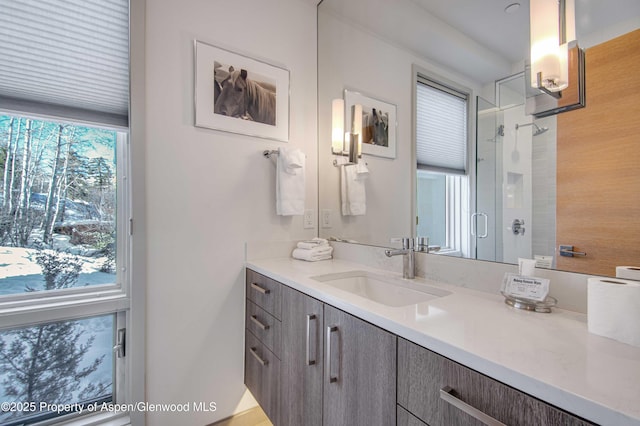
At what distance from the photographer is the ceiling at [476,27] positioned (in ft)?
2.67

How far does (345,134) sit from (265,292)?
3.58 feet

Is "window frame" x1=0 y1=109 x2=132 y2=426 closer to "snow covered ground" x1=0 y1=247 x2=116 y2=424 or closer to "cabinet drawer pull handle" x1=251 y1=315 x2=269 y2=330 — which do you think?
"snow covered ground" x1=0 y1=247 x2=116 y2=424

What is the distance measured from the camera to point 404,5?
1501 mm

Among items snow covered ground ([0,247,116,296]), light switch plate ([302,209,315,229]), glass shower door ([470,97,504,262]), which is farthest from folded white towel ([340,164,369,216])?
snow covered ground ([0,247,116,296])

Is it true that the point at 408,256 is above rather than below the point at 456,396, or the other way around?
above

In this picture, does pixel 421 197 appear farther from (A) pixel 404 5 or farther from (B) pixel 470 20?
(A) pixel 404 5

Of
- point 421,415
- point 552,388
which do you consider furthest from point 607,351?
point 421,415

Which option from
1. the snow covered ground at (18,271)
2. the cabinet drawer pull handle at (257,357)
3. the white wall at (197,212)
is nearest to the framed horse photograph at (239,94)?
the white wall at (197,212)

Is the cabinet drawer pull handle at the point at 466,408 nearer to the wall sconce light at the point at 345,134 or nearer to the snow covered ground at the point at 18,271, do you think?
the wall sconce light at the point at 345,134

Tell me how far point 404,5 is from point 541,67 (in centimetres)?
92

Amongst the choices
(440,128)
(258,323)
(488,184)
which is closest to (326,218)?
(258,323)

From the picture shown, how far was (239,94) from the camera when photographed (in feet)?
5.45

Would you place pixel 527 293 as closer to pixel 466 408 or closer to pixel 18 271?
pixel 466 408

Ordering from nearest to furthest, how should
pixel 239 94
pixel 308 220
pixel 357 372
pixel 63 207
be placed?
pixel 357 372
pixel 63 207
pixel 239 94
pixel 308 220
